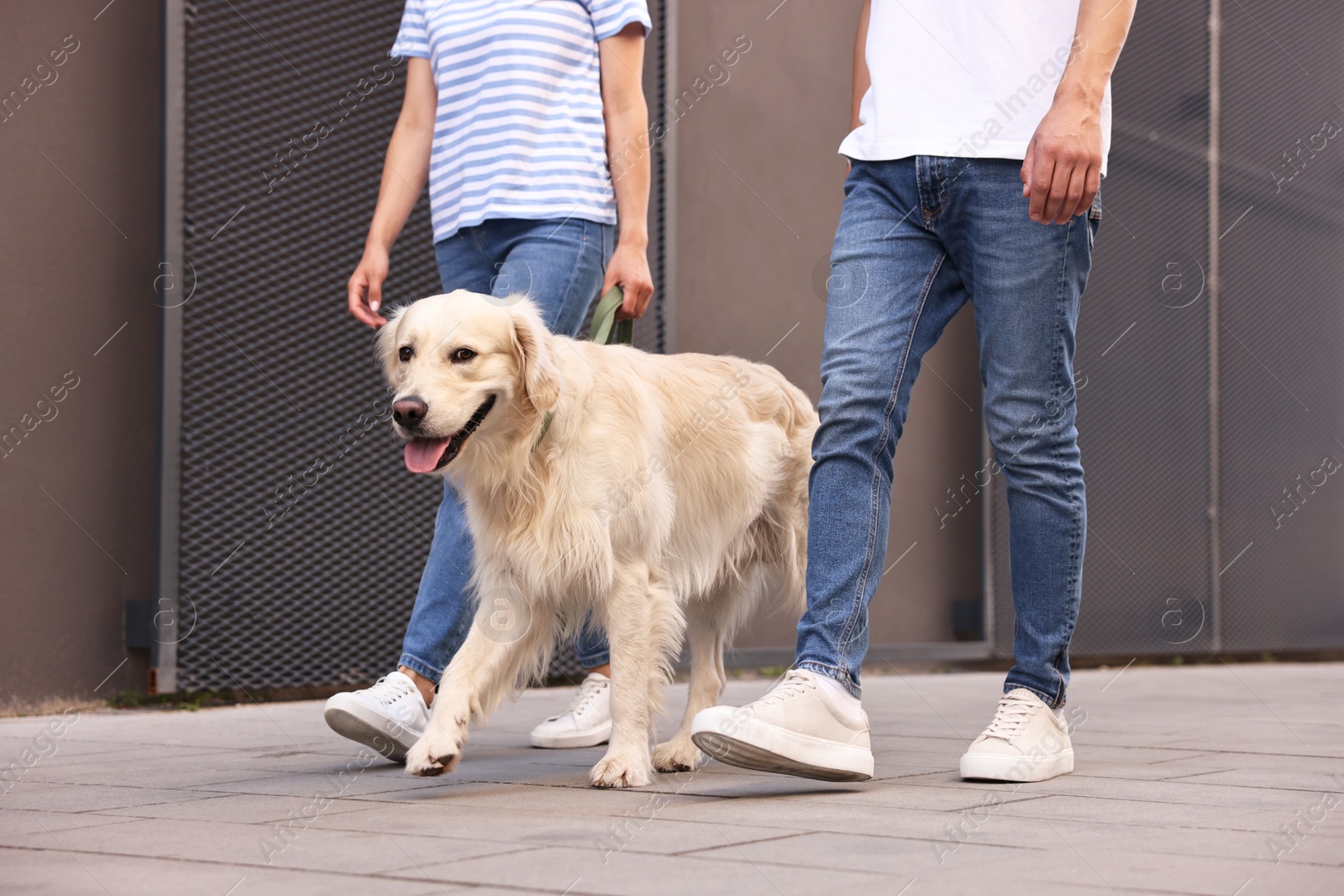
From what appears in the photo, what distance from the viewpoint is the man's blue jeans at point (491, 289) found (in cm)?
344

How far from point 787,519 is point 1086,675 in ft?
14.0

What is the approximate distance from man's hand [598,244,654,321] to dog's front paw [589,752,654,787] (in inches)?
45.5

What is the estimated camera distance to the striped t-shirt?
353cm

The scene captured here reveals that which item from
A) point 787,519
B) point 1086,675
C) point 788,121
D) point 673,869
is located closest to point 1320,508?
point 1086,675

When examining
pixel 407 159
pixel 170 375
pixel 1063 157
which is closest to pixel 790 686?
pixel 1063 157

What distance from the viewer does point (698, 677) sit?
3.67 meters

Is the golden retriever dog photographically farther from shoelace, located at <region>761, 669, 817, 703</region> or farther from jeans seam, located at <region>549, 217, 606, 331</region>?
shoelace, located at <region>761, 669, 817, 703</region>

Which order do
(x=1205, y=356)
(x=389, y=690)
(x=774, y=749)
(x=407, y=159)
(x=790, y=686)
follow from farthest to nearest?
(x=1205, y=356)
(x=407, y=159)
(x=389, y=690)
(x=790, y=686)
(x=774, y=749)

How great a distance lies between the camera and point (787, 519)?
12.3ft

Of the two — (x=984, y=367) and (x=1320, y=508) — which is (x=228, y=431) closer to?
(x=984, y=367)

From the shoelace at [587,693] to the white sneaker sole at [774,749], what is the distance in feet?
3.91

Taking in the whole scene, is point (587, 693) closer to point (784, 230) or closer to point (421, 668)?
point (421, 668)

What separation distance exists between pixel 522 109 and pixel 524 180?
7.7 inches
